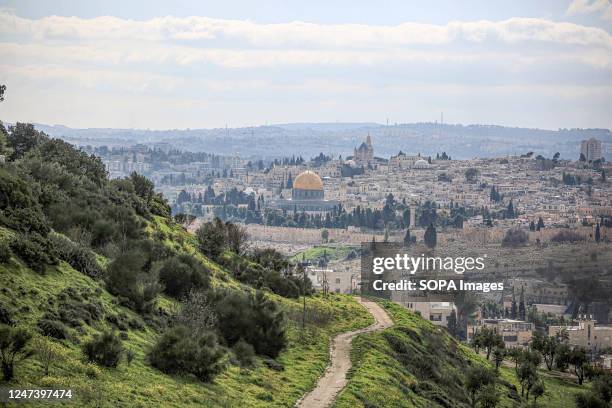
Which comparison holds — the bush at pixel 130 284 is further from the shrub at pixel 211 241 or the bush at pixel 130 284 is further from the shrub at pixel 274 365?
the shrub at pixel 211 241

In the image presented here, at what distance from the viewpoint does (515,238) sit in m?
99.8

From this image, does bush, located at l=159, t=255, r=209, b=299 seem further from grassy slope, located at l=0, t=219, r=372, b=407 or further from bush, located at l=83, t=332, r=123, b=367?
bush, located at l=83, t=332, r=123, b=367

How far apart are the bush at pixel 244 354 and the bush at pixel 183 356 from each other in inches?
92.6

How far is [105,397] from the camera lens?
13414 millimetres

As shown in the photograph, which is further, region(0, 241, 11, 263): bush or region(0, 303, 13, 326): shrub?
region(0, 241, 11, 263): bush

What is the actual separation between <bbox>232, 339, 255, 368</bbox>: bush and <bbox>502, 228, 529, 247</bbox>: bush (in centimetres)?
7850

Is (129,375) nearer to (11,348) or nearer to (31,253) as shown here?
(11,348)

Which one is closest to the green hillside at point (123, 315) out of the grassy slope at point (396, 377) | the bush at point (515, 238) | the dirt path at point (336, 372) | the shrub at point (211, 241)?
the dirt path at point (336, 372)

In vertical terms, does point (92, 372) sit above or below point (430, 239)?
above

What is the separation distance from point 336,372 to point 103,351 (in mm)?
7194

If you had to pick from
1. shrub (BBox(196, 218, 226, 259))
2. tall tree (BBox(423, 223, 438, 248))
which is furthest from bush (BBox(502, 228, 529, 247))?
shrub (BBox(196, 218, 226, 259))

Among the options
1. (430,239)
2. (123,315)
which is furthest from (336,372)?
(430,239)

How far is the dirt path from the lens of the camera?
59.0 ft

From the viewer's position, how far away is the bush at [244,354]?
1917cm
